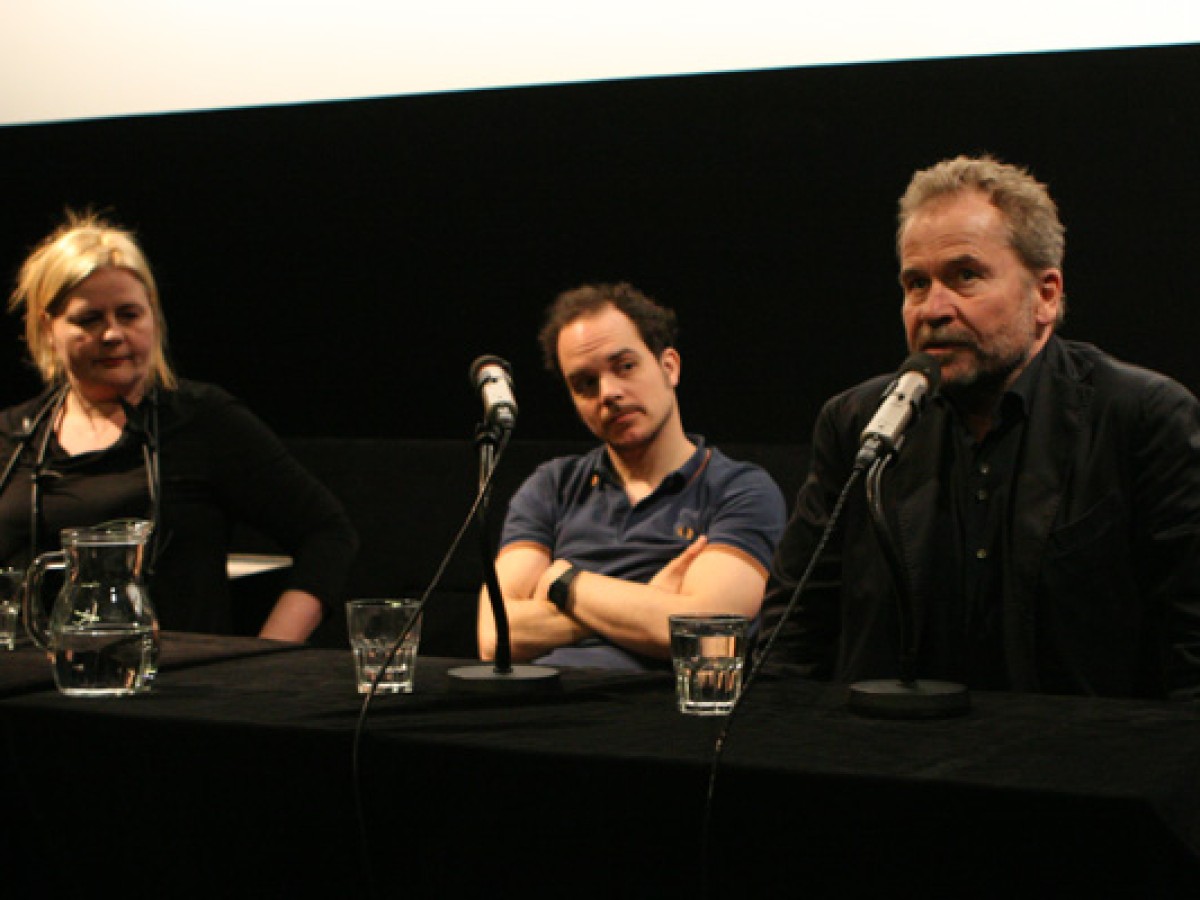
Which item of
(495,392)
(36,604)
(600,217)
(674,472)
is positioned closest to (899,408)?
(495,392)

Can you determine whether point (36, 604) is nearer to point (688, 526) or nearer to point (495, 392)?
point (495, 392)

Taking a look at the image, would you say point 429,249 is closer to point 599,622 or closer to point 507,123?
point 507,123

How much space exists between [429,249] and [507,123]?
1.23 feet

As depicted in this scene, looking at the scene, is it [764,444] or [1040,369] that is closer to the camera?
[1040,369]

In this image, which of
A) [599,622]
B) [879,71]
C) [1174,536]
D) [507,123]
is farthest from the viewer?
[507,123]

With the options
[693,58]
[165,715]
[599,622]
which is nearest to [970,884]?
[165,715]

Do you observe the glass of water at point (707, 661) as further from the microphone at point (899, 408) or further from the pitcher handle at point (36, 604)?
the pitcher handle at point (36, 604)

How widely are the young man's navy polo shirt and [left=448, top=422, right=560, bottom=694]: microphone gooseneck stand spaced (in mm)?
893

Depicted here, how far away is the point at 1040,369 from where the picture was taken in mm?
2229

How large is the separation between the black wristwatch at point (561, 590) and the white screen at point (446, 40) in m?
1.21

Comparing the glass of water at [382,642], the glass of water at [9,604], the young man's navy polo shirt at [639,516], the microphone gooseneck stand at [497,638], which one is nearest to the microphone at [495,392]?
the microphone gooseneck stand at [497,638]

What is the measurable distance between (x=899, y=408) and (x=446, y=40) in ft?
7.06

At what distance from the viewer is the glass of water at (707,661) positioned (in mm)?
1540

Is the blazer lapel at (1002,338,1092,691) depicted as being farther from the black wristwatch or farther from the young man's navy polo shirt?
the black wristwatch
